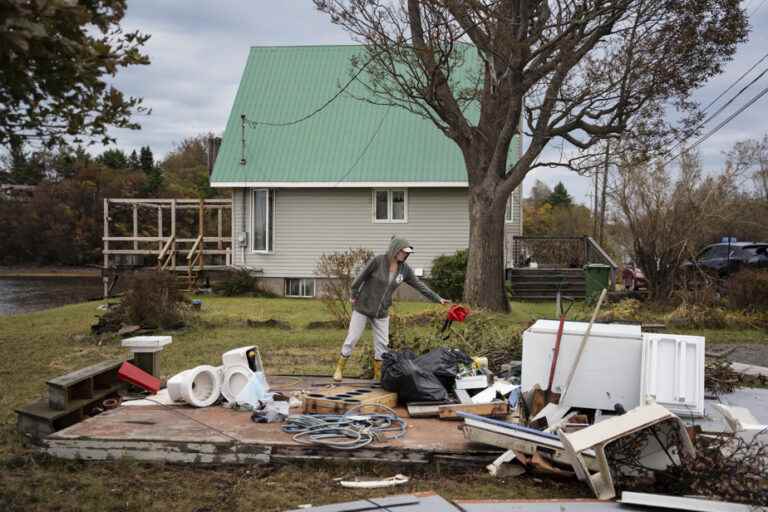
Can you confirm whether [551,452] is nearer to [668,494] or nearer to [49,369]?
[668,494]

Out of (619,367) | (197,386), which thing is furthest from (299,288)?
(619,367)

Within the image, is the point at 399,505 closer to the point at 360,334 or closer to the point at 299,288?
the point at 360,334

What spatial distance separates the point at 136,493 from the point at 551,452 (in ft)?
10.1

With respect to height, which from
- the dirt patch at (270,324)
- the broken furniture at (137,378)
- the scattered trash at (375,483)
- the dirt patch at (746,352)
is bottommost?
the scattered trash at (375,483)

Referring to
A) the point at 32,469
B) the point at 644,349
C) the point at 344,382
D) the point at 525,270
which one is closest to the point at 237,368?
the point at 344,382

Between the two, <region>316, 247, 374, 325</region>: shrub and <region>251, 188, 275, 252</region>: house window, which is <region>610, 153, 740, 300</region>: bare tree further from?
<region>251, 188, 275, 252</region>: house window

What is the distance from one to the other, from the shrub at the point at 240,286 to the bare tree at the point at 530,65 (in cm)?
776

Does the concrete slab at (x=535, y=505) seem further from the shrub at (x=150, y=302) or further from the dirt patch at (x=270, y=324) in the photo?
the dirt patch at (x=270, y=324)

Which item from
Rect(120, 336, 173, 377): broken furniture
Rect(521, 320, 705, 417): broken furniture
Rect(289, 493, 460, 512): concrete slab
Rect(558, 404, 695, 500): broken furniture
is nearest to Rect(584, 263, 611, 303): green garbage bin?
Rect(521, 320, 705, 417): broken furniture

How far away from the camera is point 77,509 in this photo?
5043 millimetres

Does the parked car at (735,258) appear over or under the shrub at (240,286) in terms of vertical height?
over

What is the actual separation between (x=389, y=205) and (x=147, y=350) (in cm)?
1468

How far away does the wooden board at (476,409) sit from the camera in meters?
6.80

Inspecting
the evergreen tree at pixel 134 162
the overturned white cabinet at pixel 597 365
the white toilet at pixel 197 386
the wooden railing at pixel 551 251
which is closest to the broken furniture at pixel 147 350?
the white toilet at pixel 197 386
